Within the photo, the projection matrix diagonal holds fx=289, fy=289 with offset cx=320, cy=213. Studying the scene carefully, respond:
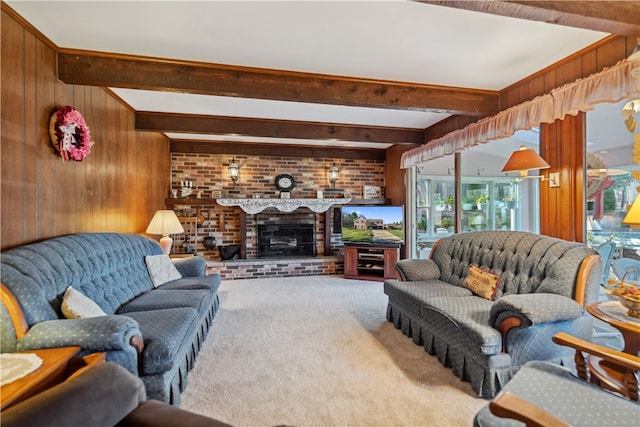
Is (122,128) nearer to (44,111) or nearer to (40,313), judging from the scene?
(44,111)

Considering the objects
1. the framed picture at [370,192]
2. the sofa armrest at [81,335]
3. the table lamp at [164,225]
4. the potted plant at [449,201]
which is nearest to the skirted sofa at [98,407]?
the sofa armrest at [81,335]

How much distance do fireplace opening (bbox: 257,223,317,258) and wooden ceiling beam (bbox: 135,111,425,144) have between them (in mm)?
1875

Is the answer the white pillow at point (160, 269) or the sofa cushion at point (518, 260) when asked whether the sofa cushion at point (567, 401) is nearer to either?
the sofa cushion at point (518, 260)

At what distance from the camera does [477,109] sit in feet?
10.3

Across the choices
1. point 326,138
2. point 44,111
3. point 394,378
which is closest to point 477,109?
point 326,138

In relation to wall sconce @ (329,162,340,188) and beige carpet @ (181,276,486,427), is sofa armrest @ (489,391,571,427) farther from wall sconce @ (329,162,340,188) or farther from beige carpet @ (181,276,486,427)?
wall sconce @ (329,162,340,188)

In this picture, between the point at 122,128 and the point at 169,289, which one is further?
the point at 122,128

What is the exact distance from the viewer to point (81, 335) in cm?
149

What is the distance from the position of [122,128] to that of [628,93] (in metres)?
4.59

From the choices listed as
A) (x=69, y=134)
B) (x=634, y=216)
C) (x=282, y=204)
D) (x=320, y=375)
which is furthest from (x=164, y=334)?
(x=282, y=204)

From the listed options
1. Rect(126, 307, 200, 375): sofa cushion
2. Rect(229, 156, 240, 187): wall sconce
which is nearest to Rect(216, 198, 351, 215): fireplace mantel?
Rect(229, 156, 240, 187): wall sconce

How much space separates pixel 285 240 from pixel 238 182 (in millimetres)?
1411

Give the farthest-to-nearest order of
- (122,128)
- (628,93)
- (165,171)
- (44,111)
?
(165,171)
(122,128)
(44,111)
(628,93)

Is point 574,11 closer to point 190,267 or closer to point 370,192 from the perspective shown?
point 190,267
